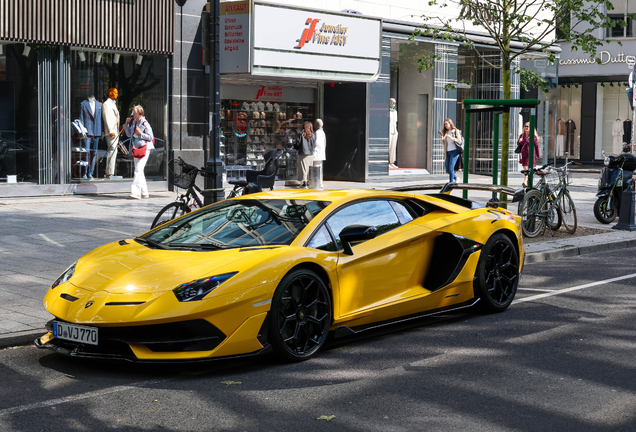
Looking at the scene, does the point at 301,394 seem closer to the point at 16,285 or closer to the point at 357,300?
the point at 357,300

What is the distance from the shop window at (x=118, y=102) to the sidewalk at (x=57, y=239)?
3.05 ft

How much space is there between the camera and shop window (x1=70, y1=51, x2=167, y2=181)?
17.9 m

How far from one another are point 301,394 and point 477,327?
235 centimetres

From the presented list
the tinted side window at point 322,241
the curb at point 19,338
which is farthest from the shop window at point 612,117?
the curb at point 19,338

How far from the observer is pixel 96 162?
1820cm

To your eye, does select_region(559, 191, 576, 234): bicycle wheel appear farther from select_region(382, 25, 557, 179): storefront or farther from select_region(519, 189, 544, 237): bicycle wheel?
select_region(382, 25, 557, 179): storefront

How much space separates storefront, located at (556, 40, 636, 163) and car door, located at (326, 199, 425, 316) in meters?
34.1

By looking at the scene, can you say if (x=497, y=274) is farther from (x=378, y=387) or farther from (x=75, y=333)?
(x=75, y=333)

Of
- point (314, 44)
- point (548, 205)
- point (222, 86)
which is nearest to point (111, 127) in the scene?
point (222, 86)

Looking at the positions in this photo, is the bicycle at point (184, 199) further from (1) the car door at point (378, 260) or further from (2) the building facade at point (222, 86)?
(1) the car door at point (378, 260)

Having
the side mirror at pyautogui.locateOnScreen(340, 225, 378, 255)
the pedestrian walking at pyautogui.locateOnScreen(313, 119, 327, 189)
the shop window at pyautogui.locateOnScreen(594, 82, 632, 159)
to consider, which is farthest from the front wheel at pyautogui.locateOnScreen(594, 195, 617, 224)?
the shop window at pyautogui.locateOnScreen(594, 82, 632, 159)

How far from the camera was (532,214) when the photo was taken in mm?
12891

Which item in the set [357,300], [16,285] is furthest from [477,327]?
[16,285]

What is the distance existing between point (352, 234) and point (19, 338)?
2.57 metres
